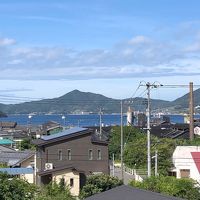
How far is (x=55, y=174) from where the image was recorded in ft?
119

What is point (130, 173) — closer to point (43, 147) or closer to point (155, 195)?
point (43, 147)

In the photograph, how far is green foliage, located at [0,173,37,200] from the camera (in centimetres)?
2207

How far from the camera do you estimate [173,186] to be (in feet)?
86.7

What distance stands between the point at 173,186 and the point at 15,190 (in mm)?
8194

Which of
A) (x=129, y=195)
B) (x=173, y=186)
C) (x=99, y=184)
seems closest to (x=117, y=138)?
(x=99, y=184)

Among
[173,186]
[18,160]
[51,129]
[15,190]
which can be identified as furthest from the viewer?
[51,129]

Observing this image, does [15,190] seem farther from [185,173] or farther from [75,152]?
[185,173]

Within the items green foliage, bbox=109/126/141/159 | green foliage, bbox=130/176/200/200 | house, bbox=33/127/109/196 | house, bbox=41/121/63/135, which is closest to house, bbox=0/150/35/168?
house, bbox=33/127/109/196

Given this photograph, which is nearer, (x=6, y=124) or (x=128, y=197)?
(x=128, y=197)

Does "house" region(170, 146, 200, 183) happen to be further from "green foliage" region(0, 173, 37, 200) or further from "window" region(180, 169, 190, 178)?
"green foliage" region(0, 173, 37, 200)

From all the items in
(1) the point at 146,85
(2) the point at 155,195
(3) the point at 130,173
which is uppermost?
(1) the point at 146,85

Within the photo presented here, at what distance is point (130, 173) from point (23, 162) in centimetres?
903

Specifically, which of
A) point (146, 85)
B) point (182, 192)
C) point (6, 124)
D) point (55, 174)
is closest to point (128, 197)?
point (182, 192)

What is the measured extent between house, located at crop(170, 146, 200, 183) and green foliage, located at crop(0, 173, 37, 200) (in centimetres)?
1758
